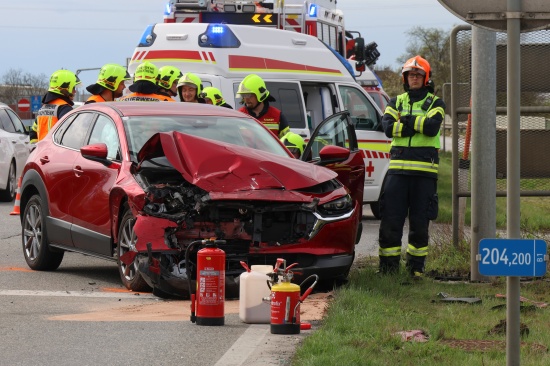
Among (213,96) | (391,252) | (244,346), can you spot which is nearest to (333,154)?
(391,252)

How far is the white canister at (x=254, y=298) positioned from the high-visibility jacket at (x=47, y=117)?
6.23m

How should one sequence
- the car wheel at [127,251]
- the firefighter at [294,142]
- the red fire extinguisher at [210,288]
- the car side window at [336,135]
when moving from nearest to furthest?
the red fire extinguisher at [210,288] → the car wheel at [127,251] → the car side window at [336,135] → the firefighter at [294,142]

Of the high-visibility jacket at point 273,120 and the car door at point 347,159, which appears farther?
the high-visibility jacket at point 273,120

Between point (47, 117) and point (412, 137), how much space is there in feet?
16.2

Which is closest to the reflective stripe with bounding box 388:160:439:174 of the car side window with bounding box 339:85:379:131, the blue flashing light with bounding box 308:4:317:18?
the car side window with bounding box 339:85:379:131

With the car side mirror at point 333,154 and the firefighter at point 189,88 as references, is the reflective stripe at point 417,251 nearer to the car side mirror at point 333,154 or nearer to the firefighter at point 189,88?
the car side mirror at point 333,154

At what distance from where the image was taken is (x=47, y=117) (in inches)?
547

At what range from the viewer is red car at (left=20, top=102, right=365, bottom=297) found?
9.31m

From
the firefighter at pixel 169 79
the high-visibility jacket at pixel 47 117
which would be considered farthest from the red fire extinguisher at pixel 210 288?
the firefighter at pixel 169 79

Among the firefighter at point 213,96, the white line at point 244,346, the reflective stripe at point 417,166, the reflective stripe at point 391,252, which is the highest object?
the firefighter at point 213,96

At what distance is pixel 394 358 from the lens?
669cm

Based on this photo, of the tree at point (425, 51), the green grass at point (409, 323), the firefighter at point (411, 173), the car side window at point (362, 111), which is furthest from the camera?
the tree at point (425, 51)

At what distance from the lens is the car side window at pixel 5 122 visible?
70.8 feet

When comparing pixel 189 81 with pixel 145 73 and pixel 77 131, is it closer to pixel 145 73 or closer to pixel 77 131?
pixel 145 73
